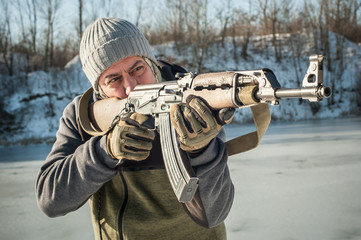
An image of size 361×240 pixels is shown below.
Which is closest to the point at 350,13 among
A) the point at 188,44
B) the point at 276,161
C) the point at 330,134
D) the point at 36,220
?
A: the point at 188,44

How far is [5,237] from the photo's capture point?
8.33ft

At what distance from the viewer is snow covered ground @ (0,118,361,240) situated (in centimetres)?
247

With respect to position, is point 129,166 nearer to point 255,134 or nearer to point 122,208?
point 122,208

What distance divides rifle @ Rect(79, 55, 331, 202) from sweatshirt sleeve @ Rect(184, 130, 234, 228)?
6cm

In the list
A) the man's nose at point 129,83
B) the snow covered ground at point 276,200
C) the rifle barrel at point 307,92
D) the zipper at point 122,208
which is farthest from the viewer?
the snow covered ground at point 276,200

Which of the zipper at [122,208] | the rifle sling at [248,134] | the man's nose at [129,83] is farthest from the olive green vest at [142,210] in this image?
the man's nose at [129,83]

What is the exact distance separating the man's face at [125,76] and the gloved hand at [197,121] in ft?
1.18

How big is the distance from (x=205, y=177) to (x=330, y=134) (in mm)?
6084

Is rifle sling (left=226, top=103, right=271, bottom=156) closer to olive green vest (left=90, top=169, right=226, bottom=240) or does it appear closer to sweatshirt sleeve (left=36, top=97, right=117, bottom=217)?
olive green vest (left=90, top=169, right=226, bottom=240)

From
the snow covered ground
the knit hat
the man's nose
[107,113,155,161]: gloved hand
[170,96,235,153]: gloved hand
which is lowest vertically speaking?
the snow covered ground

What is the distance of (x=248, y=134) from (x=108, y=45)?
700 mm

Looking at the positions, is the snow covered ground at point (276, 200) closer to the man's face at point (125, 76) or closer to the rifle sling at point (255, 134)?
the rifle sling at point (255, 134)

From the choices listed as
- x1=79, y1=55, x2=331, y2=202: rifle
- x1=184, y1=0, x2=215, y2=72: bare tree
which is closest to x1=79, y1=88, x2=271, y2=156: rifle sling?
x1=79, y1=55, x2=331, y2=202: rifle

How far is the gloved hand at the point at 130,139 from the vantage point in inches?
47.6
